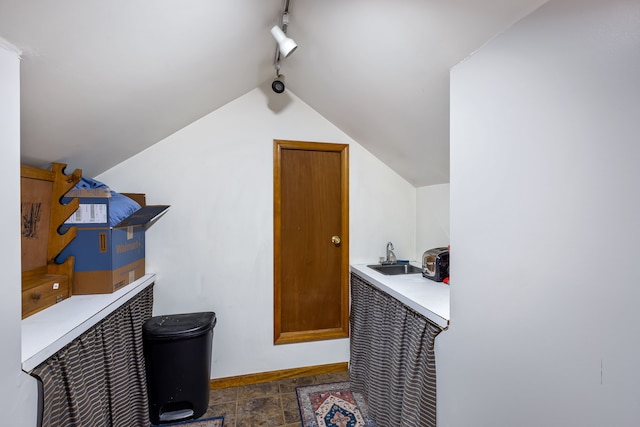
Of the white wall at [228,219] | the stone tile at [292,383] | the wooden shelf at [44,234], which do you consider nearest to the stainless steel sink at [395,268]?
the white wall at [228,219]

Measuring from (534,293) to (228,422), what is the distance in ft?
6.50

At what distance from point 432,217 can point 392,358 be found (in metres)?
1.19

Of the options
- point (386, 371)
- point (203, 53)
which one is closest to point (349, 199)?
point (386, 371)

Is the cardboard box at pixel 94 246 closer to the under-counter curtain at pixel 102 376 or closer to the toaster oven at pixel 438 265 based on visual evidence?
the under-counter curtain at pixel 102 376

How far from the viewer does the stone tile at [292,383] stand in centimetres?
222

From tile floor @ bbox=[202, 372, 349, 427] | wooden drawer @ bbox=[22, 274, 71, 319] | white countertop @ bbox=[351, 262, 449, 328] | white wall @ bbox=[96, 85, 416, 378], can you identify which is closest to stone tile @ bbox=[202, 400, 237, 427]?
tile floor @ bbox=[202, 372, 349, 427]

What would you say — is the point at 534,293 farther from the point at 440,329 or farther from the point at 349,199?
the point at 349,199

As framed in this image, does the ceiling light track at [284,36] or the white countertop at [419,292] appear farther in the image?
the ceiling light track at [284,36]

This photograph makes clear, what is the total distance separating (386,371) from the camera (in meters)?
1.72

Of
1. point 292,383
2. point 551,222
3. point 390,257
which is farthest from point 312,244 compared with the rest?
point 551,222

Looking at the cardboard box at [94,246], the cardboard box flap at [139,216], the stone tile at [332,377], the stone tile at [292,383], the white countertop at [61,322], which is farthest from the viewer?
the stone tile at [332,377]

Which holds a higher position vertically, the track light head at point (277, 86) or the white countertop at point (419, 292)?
the track light head at point (277, 86)

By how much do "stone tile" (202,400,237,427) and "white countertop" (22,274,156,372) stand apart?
39.5 inches

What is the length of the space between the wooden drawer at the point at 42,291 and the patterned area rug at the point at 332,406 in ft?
5.26
